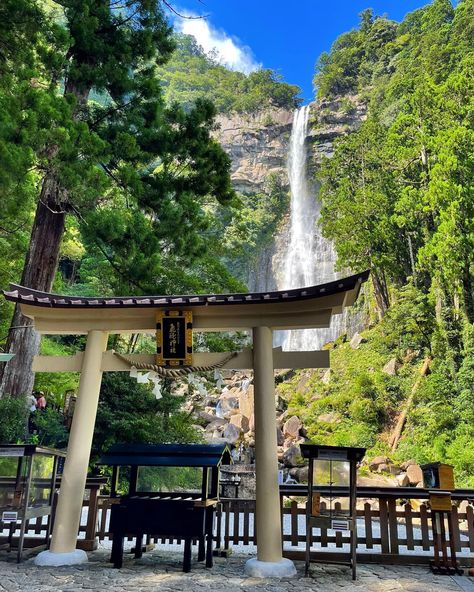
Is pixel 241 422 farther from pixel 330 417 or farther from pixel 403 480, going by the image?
pixel 403 480

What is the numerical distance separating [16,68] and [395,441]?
1633cm

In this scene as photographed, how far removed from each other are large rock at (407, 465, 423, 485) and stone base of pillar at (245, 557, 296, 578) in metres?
9.78

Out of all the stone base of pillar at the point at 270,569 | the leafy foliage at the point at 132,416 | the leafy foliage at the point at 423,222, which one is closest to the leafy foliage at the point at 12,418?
the leafy foliage at the point at 132,416

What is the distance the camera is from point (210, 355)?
5.80 meters

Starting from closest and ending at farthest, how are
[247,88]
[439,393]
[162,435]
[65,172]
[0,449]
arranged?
1. [0,449]
2. [65,172]
3. [162,435]
4. [439,393]
5. [247,88]

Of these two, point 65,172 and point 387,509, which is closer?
point 387,509

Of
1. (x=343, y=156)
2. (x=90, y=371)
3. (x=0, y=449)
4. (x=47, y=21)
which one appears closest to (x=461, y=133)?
(x=343, y=156)

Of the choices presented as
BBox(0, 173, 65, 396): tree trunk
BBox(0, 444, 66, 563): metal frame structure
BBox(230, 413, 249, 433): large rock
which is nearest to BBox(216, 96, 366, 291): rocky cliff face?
BBox(230, 413, 249, 433): large rock

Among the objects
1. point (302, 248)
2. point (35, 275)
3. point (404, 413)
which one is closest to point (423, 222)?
point (404, 413)

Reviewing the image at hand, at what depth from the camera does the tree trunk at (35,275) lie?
24.3 feet

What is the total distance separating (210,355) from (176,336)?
492 mm

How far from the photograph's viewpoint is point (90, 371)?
5.77 metres

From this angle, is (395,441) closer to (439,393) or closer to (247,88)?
(439,393)

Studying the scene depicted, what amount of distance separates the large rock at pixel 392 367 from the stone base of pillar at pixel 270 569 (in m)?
15.8
